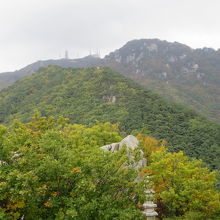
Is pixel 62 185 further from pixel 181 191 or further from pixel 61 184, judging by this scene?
pixel 181 191

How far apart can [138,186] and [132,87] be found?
79460mm

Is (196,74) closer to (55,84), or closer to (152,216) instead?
(55,84)

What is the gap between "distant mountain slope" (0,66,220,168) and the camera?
62.6m

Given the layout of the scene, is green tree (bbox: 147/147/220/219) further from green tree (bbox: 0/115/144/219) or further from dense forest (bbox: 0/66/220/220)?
green tree (bbox: 0/115/144/219)

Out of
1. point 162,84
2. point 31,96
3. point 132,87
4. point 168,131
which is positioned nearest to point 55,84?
point 31,96

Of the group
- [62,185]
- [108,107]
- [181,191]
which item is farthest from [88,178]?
[108,107]

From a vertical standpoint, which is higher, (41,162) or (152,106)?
(41,162)

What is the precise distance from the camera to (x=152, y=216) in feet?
44.6

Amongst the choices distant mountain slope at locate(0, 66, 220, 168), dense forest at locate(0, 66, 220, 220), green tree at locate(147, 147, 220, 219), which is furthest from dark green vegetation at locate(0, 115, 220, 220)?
distant mountain slope at locate(0, 66, 220, 168)

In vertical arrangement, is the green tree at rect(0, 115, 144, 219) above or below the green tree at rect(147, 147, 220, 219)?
above

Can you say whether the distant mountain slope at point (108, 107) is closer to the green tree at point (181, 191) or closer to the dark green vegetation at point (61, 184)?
the green tree at point (181, 191)

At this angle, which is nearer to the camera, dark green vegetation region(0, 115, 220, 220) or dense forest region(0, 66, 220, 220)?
dark green vegetation region(0, 115, 220, 220)

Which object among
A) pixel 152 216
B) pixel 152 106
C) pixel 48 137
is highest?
pixel 48 137

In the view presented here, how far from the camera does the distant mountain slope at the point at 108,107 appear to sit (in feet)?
205
